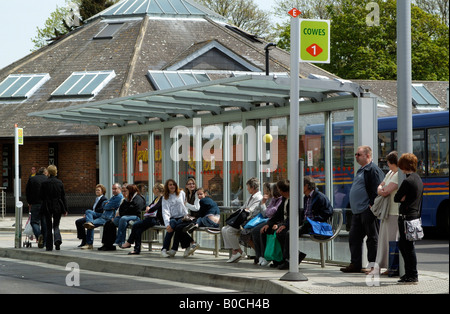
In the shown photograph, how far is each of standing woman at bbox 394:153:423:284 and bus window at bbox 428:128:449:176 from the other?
1085 cm

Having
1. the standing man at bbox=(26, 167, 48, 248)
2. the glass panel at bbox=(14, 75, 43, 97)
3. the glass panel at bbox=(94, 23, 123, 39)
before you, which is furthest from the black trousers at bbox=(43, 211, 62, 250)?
the glass panel at bbox=(94, 23, 123, 39)

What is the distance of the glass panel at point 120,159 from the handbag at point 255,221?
7439mm

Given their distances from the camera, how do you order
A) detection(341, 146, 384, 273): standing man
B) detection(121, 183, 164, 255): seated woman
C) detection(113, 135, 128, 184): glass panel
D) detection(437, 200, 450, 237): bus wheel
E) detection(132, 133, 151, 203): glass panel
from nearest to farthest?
1. detection(341, 146, 384, 273): standing man
2. detection(121, 183, 164, 255): seated woman
3. detection(132, 133, 151, 203): glass panel
4. detection(113, 135, 128, 184): glass panel
5. detection(437, 200, 450, 237): bus wheel

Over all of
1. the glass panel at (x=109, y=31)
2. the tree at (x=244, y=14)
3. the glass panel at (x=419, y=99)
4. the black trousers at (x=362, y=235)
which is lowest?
the black trousers at (x=362, y=235)

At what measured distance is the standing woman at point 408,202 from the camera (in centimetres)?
1106

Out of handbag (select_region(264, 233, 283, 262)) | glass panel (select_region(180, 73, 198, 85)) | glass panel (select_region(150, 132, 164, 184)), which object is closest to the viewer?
handbag (select_region(264, 233, 283, 262))

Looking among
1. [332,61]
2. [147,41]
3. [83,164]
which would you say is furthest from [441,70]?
[83,164]

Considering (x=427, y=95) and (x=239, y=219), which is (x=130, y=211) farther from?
(x=427, y=95)

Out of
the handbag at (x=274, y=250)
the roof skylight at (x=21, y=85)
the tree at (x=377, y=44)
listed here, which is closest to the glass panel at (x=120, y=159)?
the handbag at (x=274, y=250)

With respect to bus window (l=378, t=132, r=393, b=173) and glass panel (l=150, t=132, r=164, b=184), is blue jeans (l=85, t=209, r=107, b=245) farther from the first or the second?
bus window (l=378, t=132, r=393, b=173)

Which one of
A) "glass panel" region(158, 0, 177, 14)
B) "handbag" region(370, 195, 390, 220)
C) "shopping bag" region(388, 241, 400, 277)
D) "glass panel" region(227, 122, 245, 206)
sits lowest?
"shopping bag" region(388, 241, 400, 277)

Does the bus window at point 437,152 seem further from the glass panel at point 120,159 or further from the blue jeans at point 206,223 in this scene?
the blue jeans at point 206,223

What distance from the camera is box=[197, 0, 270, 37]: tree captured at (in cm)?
6291

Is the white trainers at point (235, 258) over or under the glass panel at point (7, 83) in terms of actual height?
under
